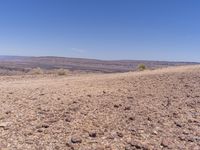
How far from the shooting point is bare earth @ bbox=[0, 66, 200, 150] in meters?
5.31

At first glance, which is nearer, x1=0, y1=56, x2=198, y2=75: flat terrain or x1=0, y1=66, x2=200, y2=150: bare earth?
x1=0, y1=66, x2=200, y2=150: bare earth

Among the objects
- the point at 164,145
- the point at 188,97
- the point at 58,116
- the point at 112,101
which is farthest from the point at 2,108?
the point at 188,97

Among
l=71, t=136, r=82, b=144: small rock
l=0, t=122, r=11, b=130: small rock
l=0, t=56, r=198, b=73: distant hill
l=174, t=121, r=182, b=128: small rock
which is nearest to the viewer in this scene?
l=71, t=136, r=82, b=144: small rock

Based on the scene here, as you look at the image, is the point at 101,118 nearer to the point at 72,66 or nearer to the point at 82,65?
the point at 72,66

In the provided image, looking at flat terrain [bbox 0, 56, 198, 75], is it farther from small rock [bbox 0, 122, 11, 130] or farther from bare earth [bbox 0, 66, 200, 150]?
small rock [bbox 0, 122, 11, 130]

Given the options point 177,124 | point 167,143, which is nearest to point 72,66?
point 177,124

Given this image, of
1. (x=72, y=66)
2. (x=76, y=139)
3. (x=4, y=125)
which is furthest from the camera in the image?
(x=72, y=66)

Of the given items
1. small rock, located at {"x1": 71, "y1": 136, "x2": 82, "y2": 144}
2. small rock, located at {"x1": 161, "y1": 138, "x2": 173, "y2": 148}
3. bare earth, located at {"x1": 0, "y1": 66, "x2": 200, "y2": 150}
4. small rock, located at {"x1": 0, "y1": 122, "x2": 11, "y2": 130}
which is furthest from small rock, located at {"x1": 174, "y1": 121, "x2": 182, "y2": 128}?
small rock, located at {"x1": 0, "y1": 122, "x2": 11, "y2": 130}

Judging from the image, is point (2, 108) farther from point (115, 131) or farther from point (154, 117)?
point (154, 117)

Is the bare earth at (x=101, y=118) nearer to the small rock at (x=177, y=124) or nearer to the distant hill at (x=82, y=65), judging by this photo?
the small rock at (x=177, y=124)

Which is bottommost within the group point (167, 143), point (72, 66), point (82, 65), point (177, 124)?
point (82, 65)

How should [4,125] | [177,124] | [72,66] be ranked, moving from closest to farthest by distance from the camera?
1. [4,125]
2. [177,124]
3. [72,66]

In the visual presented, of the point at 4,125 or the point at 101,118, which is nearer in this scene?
the point at 4,125

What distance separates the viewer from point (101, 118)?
6.37 meters
